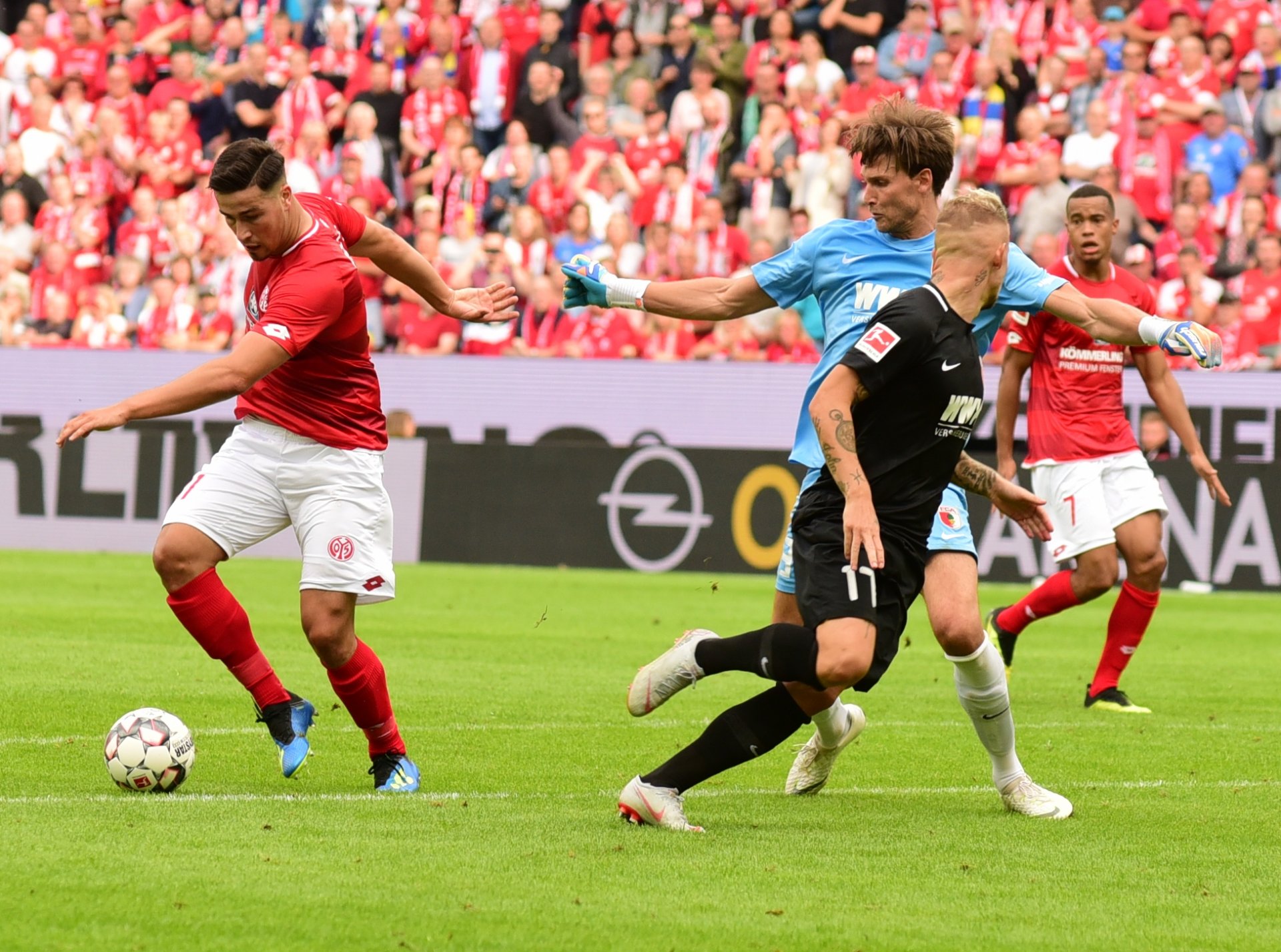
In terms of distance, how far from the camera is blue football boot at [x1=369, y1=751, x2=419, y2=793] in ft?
21.5

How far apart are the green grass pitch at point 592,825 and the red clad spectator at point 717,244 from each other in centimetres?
903

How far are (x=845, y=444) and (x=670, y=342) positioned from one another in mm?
14339

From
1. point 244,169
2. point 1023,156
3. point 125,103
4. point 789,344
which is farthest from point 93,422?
point 125,103

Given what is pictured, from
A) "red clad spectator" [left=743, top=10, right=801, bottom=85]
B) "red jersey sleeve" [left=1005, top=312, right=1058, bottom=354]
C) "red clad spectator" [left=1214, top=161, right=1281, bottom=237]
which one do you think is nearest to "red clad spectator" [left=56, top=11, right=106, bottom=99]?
"red clad spectator" [left=743, top=10, right=801, bottom=85]

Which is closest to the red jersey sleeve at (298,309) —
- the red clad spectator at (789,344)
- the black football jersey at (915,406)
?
the black football jersey at (915,406)

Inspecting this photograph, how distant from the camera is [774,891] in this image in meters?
5.01

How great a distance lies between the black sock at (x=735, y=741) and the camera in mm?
5871

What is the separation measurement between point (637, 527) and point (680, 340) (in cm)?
272

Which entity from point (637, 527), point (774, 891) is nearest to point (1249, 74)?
point (637, 527)

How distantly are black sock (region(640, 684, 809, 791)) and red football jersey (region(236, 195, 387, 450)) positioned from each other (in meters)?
1.75

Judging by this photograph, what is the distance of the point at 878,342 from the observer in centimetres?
566

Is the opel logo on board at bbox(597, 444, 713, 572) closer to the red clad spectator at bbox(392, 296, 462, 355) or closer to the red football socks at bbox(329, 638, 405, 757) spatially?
the red clad spectator at bbox(392, 296, 462, 355)

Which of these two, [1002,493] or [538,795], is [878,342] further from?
[538,795]

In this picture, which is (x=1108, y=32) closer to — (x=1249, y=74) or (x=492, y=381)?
(x=1249, y=74)
